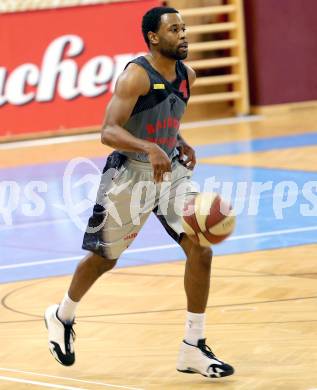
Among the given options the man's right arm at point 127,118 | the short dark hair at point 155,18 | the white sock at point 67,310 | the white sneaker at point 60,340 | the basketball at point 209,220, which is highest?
the short dark hair at point 155,18

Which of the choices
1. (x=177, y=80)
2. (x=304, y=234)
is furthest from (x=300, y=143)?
(x=177, y=80)

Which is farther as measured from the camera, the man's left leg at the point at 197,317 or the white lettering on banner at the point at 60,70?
the white lettering on banner at the point at 60,70

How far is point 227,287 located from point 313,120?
32.8 ft

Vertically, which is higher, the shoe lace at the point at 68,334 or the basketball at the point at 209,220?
the basketball at the point at 209,220

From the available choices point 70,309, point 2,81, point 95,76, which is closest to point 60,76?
point 95,76

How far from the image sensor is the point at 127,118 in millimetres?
6004

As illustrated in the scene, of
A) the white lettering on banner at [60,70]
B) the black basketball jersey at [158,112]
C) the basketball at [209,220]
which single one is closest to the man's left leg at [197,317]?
the basketball at [209,220]

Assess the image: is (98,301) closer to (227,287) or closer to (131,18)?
(227,287)

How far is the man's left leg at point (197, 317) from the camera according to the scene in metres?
5.98

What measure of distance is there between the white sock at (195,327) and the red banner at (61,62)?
433 inches

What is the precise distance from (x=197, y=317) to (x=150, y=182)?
80 cm

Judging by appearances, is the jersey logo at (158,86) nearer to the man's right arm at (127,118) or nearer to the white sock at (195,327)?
the man's right arm at (127,118)

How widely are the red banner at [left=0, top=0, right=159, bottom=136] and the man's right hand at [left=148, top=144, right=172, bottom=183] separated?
11.1 metres

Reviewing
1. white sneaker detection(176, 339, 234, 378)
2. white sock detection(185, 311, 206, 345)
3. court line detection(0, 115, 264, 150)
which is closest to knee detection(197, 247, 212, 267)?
white sock detection(185, 311, 206, 345)
